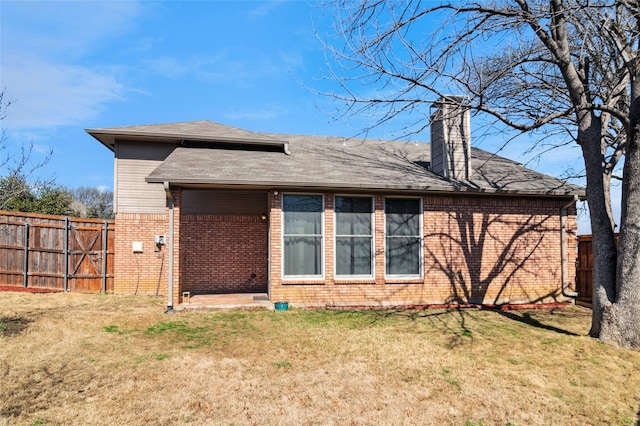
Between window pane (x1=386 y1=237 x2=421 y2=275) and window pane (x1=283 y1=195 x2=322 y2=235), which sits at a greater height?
window pane (x1=283 y1=195 x2=322 y2=235)

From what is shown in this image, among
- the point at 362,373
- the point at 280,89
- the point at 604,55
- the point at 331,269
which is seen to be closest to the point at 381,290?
the point at 331,269

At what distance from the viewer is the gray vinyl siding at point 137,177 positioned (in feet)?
40.3

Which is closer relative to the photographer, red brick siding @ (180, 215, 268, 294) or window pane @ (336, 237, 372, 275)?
window pane @ (336, 237, 372, 275)

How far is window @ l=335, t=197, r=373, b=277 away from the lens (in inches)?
388

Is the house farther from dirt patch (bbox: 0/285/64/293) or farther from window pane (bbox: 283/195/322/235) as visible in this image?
dirt patch (bbox: 0/285/64/293)

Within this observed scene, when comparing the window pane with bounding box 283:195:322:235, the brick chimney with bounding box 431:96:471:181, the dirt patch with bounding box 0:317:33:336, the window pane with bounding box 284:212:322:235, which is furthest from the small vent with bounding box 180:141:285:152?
the dirt patch with bounding box 0:317:33:336

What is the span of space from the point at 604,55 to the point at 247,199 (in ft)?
31.7

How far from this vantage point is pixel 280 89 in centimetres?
1027

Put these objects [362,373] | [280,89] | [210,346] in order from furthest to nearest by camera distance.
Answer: [280,89] < [210,346] < [362,373]

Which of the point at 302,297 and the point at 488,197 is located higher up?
the point at 488,197

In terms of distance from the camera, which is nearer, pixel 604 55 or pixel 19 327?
pixel 19 327

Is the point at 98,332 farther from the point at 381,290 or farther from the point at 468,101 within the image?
the point at 468,101

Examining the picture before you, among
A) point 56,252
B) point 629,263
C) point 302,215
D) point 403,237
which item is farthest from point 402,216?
point 56,252

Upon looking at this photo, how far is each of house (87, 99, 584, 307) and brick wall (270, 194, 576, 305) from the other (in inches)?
1.1
